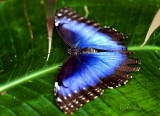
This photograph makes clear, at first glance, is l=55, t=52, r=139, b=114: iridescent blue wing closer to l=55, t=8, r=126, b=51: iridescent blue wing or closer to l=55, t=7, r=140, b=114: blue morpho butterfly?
l=55, t=7, r=140, b=114: blue morpho butterfly

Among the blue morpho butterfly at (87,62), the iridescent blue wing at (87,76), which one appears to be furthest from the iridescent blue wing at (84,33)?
the iridescent blue wing at (87,76)

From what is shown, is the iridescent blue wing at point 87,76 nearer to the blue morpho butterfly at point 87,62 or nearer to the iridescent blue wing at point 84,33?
the blue morpho butterfly at point 87,62

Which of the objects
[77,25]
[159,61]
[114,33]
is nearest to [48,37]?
[77,25]

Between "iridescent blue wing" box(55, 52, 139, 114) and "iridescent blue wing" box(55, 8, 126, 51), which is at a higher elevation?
"iridescent blue wing" box(55, 8, 126, 51)

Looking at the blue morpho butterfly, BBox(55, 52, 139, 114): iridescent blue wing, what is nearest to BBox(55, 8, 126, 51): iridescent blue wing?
the blue morpho butterfly

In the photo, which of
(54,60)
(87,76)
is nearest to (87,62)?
(87,76)

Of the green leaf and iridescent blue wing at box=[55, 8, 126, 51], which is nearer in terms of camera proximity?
the green leaf
